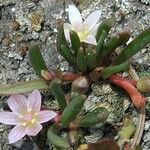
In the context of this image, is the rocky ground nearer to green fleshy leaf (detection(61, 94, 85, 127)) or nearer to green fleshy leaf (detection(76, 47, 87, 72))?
green fleshy leaf (detection(76, 47, 87, 72))

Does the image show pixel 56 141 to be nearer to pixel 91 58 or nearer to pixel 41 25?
pixel 91 58

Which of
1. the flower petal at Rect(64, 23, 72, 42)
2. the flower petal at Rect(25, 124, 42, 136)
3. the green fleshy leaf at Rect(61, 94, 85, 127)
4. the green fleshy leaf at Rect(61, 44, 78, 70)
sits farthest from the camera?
the flower petal at Rect(64, 23, 72, 42)

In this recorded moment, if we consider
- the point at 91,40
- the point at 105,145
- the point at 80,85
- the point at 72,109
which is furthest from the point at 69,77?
the point at 105,145

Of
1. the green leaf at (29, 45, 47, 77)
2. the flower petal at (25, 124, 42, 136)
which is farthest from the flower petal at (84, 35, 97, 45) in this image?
the flower petal at (25, 124, 42, 136)

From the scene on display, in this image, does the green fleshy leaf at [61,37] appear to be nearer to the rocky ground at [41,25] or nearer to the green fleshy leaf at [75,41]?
the green fleshy leaf at [75,41]

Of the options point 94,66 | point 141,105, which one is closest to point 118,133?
point 141,105

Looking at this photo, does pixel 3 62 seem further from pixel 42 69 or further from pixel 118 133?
pixel 118 133

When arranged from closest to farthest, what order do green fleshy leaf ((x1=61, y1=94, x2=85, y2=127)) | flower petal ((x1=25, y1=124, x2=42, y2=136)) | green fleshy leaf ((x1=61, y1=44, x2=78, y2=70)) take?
1. green fleshy leaf ((x1=61, y1=94, x2=85, y2=127))
2. flower petal ((x1=25, y1=124, x2=42, y2=136))
3. green fleshy leaf ((x1=61, y1=44, x2=78, y2=70))
